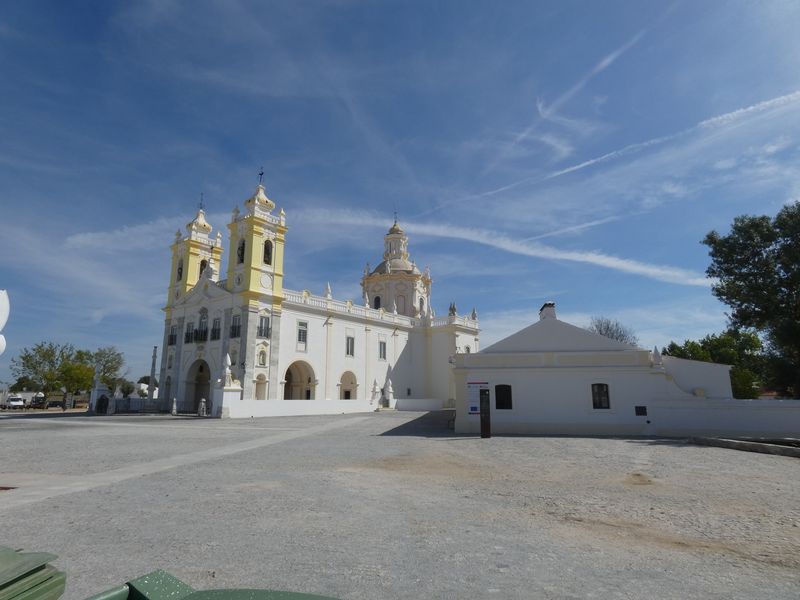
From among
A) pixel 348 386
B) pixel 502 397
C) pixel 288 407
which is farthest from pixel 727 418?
pixel 348 386

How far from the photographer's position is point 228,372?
1136 inches

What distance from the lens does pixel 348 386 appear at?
42.1 m

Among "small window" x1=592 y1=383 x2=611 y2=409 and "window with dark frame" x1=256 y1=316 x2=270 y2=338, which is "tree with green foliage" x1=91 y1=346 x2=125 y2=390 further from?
"small window" x1=592 y1=383 x2=611 y2=409

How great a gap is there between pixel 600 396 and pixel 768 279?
511 inches

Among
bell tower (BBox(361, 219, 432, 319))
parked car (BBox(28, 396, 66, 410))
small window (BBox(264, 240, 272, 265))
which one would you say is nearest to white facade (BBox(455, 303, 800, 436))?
small window (BBox(264, 240, 272, 265))

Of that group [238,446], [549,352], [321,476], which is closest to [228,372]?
[238,446]

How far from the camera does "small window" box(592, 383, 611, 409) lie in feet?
64.4

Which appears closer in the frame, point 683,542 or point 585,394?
point 683,542

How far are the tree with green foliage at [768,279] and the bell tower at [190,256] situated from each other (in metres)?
37.1

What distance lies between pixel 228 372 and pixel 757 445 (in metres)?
25.0

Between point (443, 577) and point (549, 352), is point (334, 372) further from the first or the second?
point (443, 577)

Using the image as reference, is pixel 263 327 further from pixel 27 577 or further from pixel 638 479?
pixel 27 577

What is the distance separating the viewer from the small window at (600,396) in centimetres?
1962

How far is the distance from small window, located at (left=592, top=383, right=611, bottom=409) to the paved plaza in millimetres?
7781
